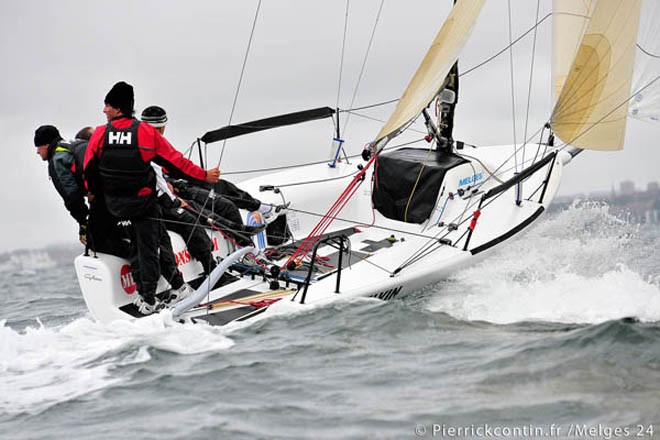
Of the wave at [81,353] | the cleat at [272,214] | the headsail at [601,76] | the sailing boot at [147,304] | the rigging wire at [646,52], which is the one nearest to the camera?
the wave at [81,353]

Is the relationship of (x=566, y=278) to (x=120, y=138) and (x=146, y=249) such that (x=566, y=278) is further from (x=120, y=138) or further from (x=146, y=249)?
(x=120, y=138)

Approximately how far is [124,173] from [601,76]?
12.6ft

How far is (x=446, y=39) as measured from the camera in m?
6.12

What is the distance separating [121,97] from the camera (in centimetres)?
459

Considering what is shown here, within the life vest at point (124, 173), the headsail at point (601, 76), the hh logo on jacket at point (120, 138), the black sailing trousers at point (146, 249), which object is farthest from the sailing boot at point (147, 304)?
the headsail at point (601, 76)

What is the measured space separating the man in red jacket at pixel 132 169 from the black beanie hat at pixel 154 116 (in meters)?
0.55

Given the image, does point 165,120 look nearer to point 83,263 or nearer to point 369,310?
point 83,263

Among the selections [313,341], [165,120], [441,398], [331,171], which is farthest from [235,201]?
[441,398]

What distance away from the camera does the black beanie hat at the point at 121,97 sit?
459 centimetres

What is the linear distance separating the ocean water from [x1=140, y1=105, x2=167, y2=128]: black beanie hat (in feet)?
4.74

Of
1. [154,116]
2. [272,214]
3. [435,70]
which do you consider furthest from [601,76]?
[154,116]

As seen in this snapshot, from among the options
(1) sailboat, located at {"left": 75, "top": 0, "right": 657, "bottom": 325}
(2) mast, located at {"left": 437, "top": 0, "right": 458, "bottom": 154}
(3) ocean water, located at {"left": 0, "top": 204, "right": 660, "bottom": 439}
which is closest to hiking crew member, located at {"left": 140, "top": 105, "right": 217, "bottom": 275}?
(1) sailboat, located at {"left": 75, "top": 0, "right": 657, "bottom": 325}

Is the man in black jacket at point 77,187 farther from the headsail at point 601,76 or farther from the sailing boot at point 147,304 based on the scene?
the headsail at point 601,76

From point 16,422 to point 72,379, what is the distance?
0.48 meters
